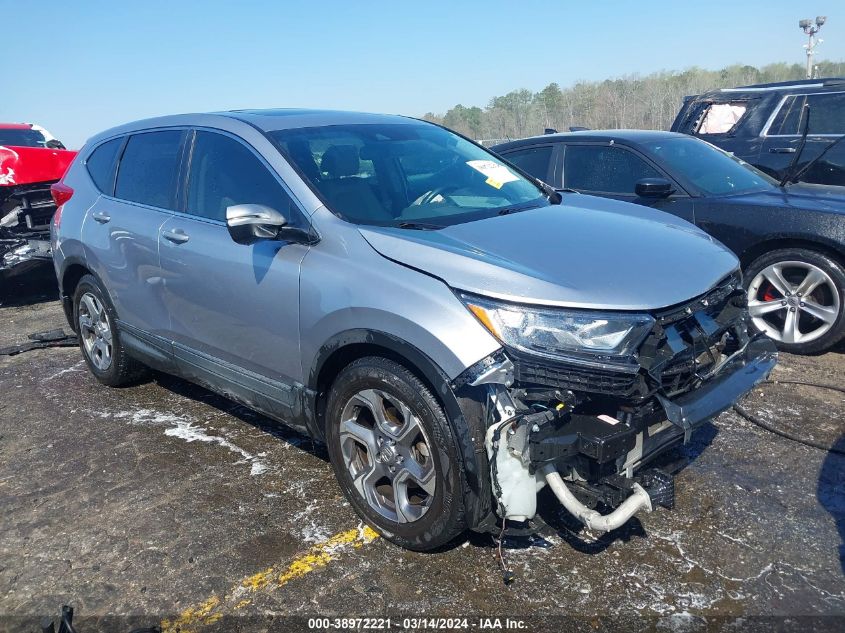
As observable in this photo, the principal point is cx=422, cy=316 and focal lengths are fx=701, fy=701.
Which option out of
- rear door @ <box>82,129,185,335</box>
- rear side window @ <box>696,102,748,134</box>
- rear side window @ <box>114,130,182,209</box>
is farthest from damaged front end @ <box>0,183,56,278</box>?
rear side window @ <box>696,102,748,134</box>

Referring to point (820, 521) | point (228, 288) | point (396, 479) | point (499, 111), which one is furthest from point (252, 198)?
point (499, 111)

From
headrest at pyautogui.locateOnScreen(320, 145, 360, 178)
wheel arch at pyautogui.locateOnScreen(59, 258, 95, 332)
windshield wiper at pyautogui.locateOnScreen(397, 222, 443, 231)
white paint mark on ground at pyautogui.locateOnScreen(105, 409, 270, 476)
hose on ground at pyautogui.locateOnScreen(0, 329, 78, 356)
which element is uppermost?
headrest at pyautogui.locateOnScreen(320, 145, 360, 178)

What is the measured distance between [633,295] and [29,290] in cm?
784

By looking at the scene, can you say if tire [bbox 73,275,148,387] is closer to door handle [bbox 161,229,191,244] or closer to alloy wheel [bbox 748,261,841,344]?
door handle [bbox 161,229,191,244]

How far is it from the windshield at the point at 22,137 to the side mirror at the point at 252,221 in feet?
39.7

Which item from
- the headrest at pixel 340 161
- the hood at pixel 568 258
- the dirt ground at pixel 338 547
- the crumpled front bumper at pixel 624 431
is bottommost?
the dirt ground at pixel 338 547

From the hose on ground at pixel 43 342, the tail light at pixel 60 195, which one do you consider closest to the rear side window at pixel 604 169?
the tail light at pixel 60 195

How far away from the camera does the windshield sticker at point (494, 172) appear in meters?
3.85

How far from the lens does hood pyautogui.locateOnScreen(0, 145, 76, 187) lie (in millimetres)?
7227

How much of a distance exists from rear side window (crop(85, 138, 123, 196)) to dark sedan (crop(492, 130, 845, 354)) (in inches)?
138

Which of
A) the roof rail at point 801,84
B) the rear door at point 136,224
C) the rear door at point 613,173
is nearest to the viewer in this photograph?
the rear door at point 136,224

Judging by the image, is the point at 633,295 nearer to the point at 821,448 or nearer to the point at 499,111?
the point at 821,448

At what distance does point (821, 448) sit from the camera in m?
3.76

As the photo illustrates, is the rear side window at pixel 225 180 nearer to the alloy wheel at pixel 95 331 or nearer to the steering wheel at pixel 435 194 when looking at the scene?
the steering wheel at pixel 435 194
